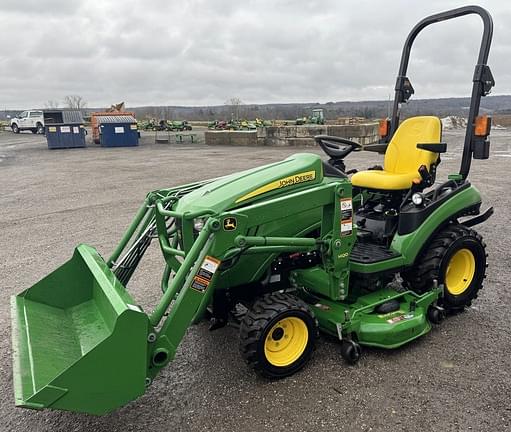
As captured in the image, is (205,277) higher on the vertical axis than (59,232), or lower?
higher

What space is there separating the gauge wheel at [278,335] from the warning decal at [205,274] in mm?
443

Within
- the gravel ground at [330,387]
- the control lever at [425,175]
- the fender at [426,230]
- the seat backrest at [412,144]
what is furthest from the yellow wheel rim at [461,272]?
the seat backrest at [412,144]

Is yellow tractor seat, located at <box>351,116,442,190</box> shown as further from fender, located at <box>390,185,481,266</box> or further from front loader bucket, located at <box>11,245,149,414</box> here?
front loader bucket, located at <box>11,245,149,414</box>

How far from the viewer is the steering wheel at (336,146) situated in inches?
150

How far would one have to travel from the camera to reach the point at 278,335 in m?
3.05

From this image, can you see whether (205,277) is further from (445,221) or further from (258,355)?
(445,221)

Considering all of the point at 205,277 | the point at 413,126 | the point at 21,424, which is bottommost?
the point at 21,424

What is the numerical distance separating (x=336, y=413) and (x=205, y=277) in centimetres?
107

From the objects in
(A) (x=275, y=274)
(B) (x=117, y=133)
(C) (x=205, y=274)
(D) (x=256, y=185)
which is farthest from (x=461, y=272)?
(B) (x=117, y=133)

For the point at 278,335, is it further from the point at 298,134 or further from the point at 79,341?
the point at 298,134

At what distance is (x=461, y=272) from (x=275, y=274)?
67.0 inches

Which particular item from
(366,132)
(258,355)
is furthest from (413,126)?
(366,132)

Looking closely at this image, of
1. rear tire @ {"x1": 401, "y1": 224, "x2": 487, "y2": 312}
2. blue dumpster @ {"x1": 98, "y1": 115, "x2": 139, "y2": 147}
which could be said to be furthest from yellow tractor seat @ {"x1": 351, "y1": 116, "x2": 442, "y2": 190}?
blue dumpster @ {"x1": 98, "y1": 115, "x2": 139, "y2": 147}

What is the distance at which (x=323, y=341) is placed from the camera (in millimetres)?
3488
